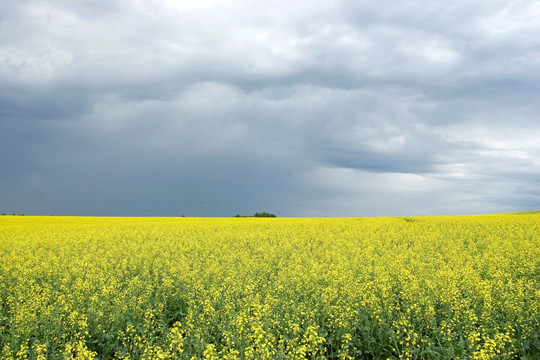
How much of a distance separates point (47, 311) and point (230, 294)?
4.29m

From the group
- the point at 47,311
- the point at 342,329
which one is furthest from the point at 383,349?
the point at 47,311

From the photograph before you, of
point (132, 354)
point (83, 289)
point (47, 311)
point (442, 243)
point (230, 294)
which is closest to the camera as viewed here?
point (132, 354)

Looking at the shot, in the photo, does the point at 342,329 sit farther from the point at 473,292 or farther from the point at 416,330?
the point at 473,292

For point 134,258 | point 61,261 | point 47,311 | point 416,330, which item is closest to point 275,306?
point 416,330

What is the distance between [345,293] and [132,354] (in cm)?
524

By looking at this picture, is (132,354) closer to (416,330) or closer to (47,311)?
(47,311)

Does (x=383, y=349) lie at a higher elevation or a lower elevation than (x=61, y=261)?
lower

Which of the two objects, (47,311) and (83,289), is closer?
(47,311)

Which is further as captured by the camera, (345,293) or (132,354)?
(345,293)

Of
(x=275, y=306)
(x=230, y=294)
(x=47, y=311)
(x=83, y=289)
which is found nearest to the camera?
(x=47, y=311)

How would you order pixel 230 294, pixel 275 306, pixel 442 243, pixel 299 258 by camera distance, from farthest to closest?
pixel 442 243 < pixel 299 258 < pixel 230 294 < pixel 275 306

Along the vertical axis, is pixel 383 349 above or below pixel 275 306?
below

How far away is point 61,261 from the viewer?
16.5 m

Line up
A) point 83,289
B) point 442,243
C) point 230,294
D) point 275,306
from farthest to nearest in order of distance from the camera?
point 442,243 → point 83,289 → point 230,294 → point 275,306
